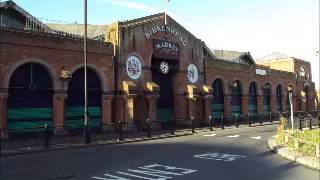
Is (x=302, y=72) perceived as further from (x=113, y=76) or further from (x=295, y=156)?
(x=295, y=156)

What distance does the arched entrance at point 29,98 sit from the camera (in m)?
23.4

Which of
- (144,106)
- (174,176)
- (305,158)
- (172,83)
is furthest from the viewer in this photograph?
(172,83)

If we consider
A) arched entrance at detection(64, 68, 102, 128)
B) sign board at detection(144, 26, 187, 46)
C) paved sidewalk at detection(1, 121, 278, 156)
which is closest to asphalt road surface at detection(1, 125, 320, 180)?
paved sidewalk at detection(1, 121, 278, 156)

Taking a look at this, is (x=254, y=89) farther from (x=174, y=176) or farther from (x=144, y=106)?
(x=174, y=176)

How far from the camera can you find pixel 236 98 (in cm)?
4397

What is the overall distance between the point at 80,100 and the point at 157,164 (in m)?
13.0

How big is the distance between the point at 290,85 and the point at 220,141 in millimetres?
35420

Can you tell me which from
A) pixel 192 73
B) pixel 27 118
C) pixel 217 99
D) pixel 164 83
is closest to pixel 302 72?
pixel 217 99

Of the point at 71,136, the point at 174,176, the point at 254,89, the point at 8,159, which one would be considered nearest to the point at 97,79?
the point at 71,136

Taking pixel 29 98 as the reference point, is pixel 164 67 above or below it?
above

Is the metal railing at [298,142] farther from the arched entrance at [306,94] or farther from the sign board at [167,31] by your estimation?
the arched entrance at [306,94]

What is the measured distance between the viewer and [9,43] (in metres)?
22.8

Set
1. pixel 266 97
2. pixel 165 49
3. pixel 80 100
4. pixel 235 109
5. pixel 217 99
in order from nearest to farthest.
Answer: pixel 80 100 → pixel 165 49 → pixel 217 99 → pixel 235 109 → pixel 266 97

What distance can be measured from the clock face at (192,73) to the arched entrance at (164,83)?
64.9 inches
